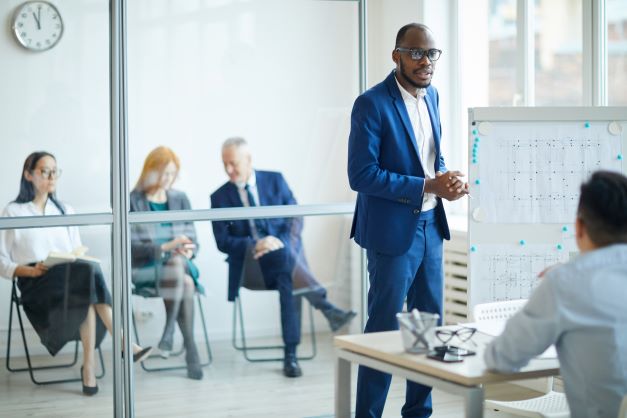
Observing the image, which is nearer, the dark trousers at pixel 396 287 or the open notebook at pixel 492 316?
the open notebook at pixel 492 316

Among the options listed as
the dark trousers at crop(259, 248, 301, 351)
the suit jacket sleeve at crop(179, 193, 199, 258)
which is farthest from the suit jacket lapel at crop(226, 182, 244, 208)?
the dark trousers at crop(259, 248, 301, 351)

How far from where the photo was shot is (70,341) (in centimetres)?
412

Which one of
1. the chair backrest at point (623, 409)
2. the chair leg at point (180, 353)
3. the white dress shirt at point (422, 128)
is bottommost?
the chair leg at point (180, 353)

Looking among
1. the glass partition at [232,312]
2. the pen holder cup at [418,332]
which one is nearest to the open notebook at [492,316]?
the pen holder cup at [418,332]

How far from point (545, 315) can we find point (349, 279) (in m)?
2.60

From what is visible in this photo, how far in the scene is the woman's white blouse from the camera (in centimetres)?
391

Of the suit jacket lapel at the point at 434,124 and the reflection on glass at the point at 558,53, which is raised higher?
the reflection on glass at the point at 558,53

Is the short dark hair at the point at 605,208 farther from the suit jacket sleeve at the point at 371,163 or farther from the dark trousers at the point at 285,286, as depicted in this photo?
the dark trousers at the point at 285,286

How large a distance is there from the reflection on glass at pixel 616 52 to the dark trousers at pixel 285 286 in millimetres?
1826

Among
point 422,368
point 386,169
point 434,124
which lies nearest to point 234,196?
point 386,169

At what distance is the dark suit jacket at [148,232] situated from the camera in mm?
4152

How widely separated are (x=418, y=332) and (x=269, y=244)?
222 cm

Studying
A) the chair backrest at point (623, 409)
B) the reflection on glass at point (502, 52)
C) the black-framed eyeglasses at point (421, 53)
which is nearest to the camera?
the chair backrest at point (623, 409)

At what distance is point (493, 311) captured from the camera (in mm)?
3008
